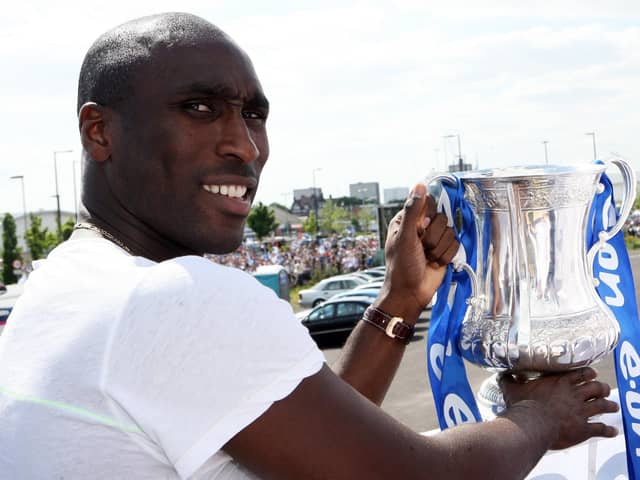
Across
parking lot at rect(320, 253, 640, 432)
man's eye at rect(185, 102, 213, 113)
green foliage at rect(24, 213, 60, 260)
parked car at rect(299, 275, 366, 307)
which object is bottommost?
parking lot at rect(320, 253, 640, 432)

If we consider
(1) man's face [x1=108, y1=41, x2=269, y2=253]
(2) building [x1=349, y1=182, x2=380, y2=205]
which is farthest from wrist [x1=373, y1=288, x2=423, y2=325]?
(2) building [x1=349, y1=182, x2=380, y2=205]

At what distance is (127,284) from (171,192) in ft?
1.09

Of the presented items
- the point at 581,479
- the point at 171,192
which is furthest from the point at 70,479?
the point at 581,479

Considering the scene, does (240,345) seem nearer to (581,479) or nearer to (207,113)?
(207,113)

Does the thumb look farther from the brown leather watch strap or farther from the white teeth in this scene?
the white teeth

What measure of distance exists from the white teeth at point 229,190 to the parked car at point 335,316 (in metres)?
14.2

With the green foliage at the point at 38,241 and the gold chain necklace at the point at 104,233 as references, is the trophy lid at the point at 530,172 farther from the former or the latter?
the green foliage at the point at 38,241

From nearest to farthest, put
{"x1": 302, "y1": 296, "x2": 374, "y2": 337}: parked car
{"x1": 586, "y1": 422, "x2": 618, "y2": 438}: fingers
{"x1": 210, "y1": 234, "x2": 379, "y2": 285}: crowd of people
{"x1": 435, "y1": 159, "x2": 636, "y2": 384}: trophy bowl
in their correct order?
{"x1": 586, "y1": 422, "x2": 618, "y2": 438}: fingers, {"x1": 435, "y1": 159, "x2": 636, "y2": 384}: trophy bowl, {"x1": 302, "y1": 296, "x2": 374, "y2": 337}: parked car, {"x1": 210, "y1": 234, "x2": 379, "y2": 285}: crowd of people

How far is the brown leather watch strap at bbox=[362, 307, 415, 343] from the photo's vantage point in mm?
1977

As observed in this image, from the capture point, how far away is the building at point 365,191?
9250 centimetres

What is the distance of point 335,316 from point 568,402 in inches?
563

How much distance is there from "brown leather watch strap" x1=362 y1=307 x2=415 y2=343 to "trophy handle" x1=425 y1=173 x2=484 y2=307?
0.23m

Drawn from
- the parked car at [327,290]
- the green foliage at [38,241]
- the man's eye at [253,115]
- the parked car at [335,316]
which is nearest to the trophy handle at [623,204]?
the man's eye at [253,115]

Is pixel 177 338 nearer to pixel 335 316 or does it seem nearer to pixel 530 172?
pixel 530 172
